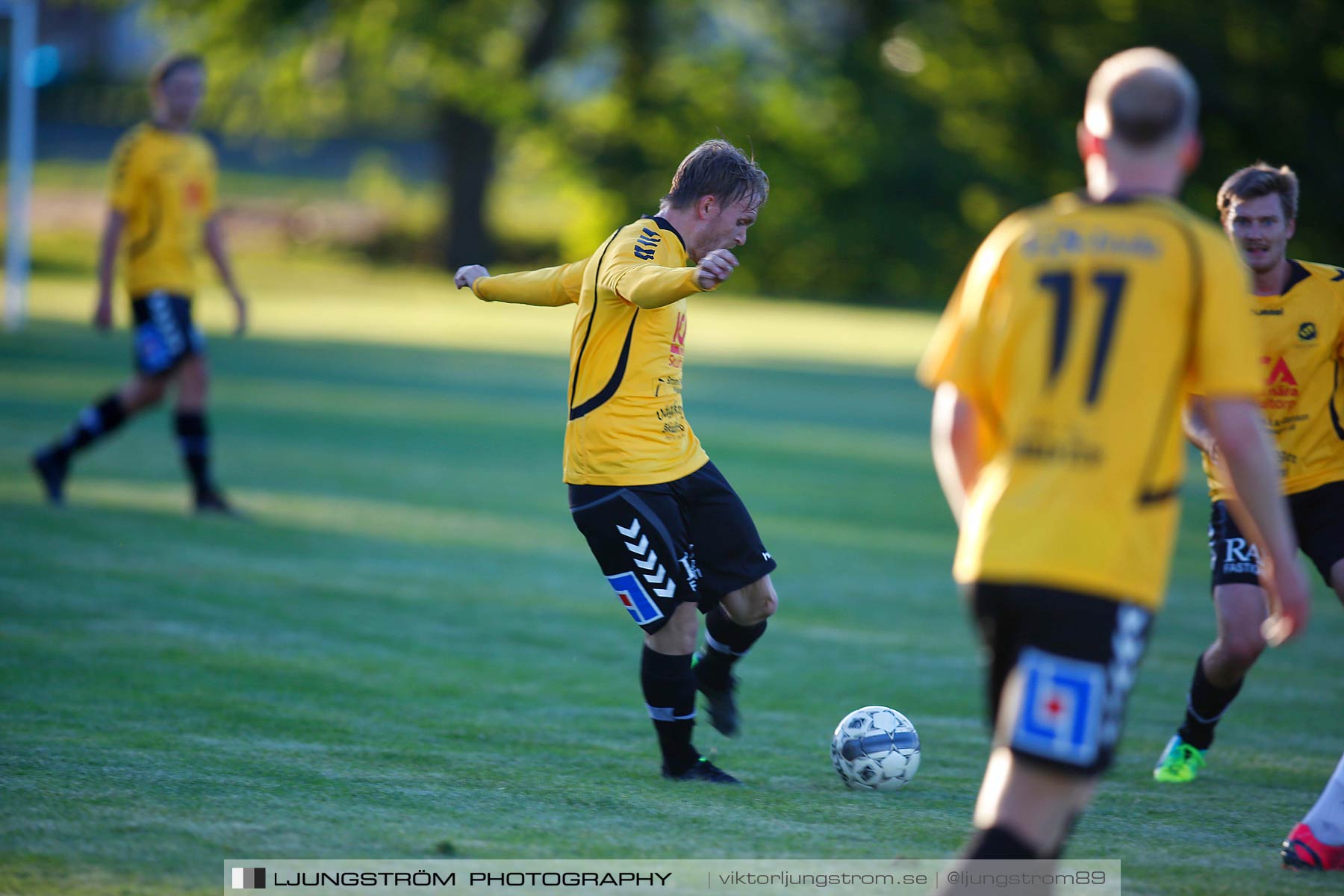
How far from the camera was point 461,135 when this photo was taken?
43625mm

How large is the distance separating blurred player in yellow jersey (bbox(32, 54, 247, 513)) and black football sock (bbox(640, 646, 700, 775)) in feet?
18.4

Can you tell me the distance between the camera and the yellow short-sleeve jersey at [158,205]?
9.65 meters

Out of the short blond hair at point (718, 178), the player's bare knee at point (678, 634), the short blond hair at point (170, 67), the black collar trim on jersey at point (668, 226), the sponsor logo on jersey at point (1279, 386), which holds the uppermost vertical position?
the short blond hair at point (170, 67)

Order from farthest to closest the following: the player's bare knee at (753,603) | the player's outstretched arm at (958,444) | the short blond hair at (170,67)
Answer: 1. the short blond hair at (170,67)
2. the player's bare knee at (753,603)
3. the player's outstretched arm at (958,444)

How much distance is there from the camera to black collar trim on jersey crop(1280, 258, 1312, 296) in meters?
5.21

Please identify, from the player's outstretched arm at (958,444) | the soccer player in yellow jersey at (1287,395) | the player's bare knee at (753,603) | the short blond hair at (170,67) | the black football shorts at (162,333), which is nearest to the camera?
the player's outstretched arm at (958,444)

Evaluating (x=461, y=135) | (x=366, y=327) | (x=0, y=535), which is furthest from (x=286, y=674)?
(x=461, y=135)

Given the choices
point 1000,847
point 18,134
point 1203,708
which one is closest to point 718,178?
point 1000,847

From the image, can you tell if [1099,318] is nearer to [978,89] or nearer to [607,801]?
[607,801]

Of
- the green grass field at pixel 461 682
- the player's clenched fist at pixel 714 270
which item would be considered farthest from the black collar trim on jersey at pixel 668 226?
the green grass field at pixel 461 682

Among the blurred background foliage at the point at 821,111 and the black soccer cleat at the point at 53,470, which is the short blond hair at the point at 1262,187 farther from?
the blurred background foliage at the point at 821,111

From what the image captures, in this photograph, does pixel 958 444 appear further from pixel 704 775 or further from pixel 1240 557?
pixel 1240 557

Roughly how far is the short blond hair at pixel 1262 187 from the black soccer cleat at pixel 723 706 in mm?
2482

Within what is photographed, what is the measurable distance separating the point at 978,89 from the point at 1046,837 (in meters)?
42.7
